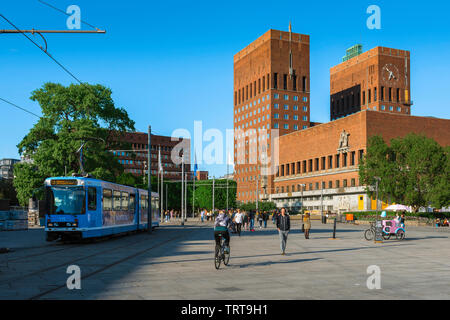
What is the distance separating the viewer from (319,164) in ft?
347

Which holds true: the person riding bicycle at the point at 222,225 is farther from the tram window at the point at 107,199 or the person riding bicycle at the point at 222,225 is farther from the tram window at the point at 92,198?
the tram window at the point at 107,199

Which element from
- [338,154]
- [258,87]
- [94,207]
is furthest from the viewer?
[258,87]

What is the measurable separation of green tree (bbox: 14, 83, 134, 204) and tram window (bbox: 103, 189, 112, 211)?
698 inches

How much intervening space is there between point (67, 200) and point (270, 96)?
111116 mm

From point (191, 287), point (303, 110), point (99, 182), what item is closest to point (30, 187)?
point (99, 182)

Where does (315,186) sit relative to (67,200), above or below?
below

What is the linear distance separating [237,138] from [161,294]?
5539 inches

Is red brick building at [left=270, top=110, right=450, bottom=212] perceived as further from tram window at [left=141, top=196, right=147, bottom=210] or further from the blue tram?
the blue tram

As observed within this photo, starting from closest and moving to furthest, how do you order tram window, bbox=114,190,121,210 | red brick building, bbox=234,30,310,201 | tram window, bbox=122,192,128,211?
tram window, bbox=114,190,121,210
tram window, bbox=122,192,128,211
red brick building, bbox=234,30,310,201

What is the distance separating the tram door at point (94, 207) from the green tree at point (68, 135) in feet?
64.4

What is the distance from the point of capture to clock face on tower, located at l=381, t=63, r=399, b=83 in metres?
134

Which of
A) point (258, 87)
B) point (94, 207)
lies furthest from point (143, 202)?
point (258, 87)

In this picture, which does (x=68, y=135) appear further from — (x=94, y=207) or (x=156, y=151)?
(x=156, y=151)

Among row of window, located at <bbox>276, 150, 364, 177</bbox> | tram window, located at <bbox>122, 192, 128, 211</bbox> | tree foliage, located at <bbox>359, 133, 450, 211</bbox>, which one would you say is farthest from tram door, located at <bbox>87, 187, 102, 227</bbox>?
row of window, located at <bbox>276, 150, 364, 177</bbox>
